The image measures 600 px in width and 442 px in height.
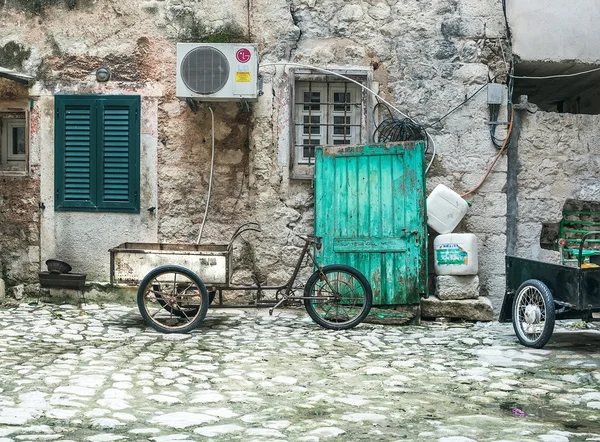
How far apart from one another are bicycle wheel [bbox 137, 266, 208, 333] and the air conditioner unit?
2.20 meters

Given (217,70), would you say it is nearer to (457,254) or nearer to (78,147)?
(78,147)

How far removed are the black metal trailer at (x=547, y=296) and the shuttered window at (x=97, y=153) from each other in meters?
4.74

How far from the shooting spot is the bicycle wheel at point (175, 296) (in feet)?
27.2

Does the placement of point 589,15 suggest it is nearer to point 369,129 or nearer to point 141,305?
point 369,129

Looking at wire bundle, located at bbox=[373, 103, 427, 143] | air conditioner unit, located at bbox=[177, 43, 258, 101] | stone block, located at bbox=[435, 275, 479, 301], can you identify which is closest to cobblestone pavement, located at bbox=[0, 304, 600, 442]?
stone block, located at bbox=[435, 275, 479, 301]

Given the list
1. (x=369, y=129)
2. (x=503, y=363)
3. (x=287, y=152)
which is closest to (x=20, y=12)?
(x=287, y=152)

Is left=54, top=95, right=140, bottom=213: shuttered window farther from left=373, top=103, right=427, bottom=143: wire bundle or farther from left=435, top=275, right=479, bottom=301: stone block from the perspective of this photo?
left=435, top=275, right=479, bottom=301: stone block

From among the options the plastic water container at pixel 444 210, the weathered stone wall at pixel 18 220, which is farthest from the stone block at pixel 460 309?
the weathered stone wall at pixel 18 220

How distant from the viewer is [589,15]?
953cm

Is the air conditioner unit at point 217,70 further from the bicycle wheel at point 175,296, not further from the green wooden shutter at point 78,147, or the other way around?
the bicycle wheel at point 175,296

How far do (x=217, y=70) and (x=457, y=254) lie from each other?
11.5 feet

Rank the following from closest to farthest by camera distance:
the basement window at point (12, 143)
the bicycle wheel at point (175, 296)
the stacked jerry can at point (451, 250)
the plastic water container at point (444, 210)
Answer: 1. the bicycle wheel at point (175, 296)
2. the stacked jerry can at point (451, 250)
3. the plastic water container at point (444, 210)
4. the basement window at point (12, 143)

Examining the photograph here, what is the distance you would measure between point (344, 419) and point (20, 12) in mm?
7400

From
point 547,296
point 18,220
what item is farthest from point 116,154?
point 547,296
